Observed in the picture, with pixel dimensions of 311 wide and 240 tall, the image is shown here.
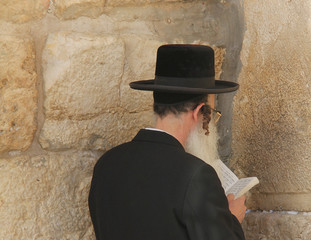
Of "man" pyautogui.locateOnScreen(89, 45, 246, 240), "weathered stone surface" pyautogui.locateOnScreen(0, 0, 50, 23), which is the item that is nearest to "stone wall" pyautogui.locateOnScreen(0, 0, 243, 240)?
"weathered stone surface" pyautogui.locateOnScreen(0, 0, 50, 23)

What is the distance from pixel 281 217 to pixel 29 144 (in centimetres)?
120

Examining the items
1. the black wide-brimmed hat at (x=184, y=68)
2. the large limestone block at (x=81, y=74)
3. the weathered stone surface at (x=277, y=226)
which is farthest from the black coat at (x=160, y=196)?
the weathered stone surface at (x=277, y=226)

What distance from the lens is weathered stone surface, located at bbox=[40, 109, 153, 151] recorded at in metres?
1.98

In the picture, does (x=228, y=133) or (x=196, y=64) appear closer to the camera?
(x=196, y=64)

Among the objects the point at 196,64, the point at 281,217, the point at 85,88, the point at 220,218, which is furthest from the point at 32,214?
the point at 281,217

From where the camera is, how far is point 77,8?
2.03m

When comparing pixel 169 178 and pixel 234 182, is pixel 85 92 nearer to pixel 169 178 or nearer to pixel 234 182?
pixel 169 178

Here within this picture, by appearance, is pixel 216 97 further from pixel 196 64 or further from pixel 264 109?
pixel 196 64

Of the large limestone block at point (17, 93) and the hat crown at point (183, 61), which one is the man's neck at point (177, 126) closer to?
the hat crown at point (183, 61)

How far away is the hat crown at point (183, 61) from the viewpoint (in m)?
1.83

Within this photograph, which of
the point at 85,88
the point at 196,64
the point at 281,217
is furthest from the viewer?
the point at 281,217

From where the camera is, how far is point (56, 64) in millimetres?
1956

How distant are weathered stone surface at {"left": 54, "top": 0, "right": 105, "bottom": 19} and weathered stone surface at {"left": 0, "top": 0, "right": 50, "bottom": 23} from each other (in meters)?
0.06

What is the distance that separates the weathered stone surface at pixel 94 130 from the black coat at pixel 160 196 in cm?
26
